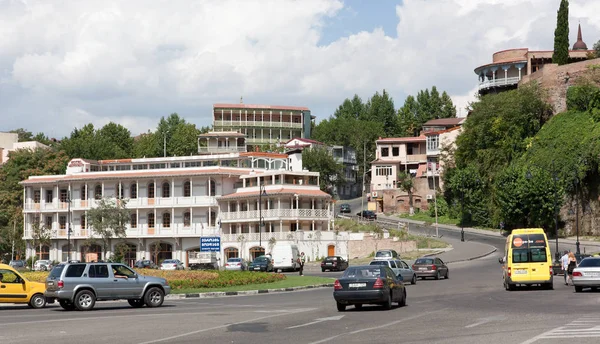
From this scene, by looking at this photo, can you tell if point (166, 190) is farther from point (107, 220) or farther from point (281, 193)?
point (281, 193)

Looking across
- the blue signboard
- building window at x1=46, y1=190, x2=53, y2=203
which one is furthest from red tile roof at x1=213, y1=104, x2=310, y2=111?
the blue signboard

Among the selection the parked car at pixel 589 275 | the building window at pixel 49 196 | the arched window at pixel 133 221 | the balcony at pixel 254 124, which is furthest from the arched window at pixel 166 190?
the parked car at pixel 589 275

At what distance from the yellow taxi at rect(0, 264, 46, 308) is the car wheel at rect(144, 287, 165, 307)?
4.19 meters

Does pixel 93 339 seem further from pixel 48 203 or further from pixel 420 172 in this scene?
pixel 420 172

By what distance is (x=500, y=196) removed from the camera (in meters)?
86.1

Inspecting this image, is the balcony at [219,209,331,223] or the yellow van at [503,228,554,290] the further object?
the balcony at [219,209,331,223]

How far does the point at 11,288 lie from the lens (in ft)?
99.3

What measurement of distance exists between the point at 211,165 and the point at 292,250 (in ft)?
108

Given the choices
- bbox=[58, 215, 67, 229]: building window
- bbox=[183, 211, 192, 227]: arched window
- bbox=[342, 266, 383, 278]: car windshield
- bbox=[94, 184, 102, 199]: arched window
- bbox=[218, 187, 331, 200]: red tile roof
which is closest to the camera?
bbox=[342, 266, 383, 278]: car windshield

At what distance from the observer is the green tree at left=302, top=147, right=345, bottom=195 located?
4897 inches

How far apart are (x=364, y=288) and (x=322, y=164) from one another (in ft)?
328

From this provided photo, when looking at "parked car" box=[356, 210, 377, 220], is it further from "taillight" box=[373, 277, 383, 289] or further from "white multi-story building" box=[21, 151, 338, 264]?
"taillight" box=[373, 277, 383, 289]

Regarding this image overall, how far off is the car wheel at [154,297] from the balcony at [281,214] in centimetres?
5412

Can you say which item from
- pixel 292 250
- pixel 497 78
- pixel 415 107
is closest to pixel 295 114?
pixel 415 107
